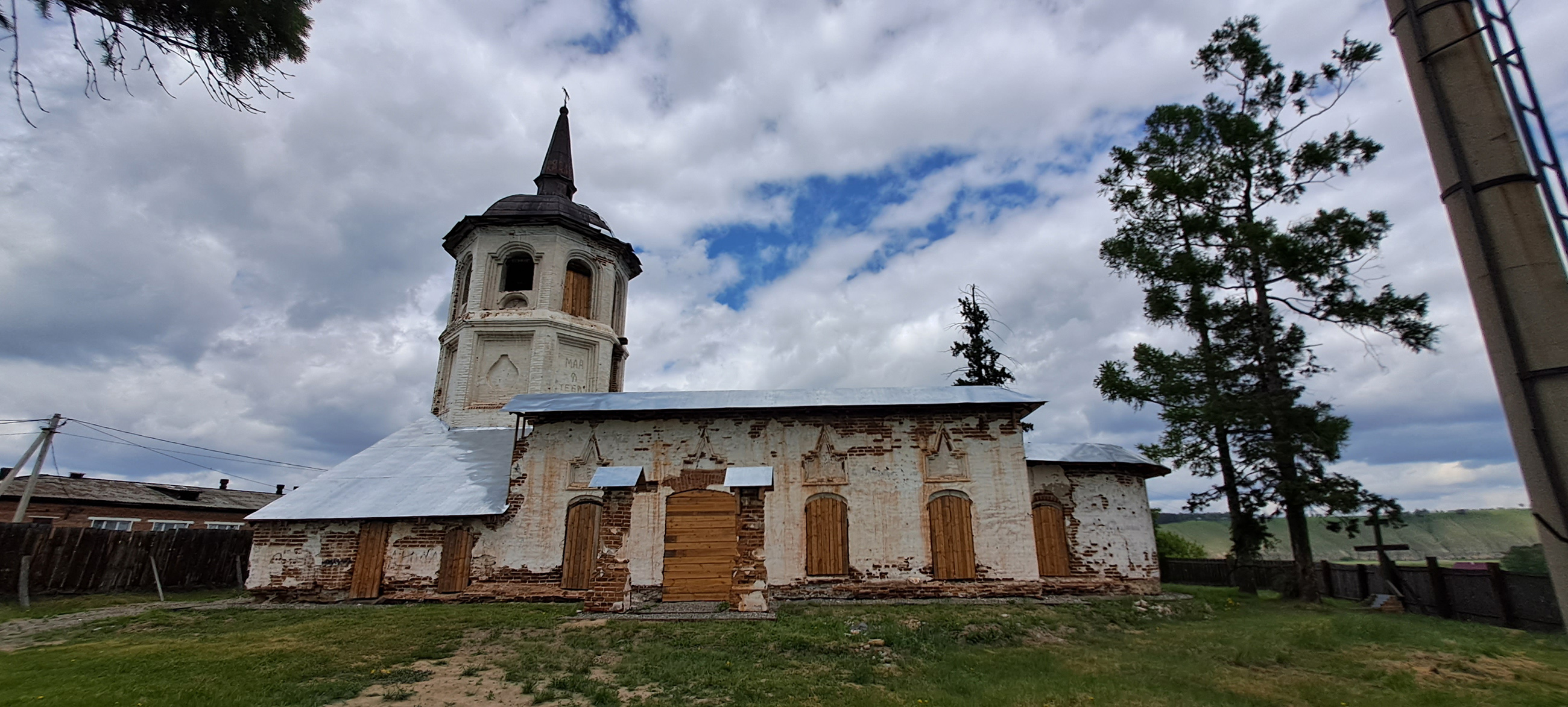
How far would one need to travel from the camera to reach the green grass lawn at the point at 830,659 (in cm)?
693

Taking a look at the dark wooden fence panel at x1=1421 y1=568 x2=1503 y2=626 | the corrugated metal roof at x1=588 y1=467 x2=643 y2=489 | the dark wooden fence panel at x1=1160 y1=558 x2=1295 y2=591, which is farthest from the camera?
the dark wooden fence panel at x1=1160 y1=558 x2=1295 y2=591

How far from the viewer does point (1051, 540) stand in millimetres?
16781

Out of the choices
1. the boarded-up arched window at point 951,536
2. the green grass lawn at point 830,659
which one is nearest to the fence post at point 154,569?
the green grass lawn at point 830,659

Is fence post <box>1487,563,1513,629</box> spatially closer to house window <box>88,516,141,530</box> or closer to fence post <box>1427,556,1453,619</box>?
fence post <box>1427,556,1453,619</box>

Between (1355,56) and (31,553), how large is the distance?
113 feet

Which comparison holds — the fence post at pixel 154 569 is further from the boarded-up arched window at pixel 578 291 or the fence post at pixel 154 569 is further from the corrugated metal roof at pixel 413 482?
the boarded-up arched window at pixel 578 291

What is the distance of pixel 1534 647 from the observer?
31.1 feet

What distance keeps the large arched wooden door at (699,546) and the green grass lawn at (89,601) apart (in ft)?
39.3

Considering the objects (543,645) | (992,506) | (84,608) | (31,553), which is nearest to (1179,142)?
(992,506)

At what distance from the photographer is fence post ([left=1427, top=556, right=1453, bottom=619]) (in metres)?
13.2

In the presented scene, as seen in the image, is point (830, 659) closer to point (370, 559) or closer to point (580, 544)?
point (580, 544)

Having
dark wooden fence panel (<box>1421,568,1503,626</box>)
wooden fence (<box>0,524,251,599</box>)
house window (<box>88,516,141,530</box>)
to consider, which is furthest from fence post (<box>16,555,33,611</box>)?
dark wooden fence panel (<box>1421,568,1503,626</box>)

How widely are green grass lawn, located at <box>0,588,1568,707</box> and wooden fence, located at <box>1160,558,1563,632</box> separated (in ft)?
2.32

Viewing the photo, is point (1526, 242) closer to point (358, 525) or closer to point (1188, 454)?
point (1188, 454)
